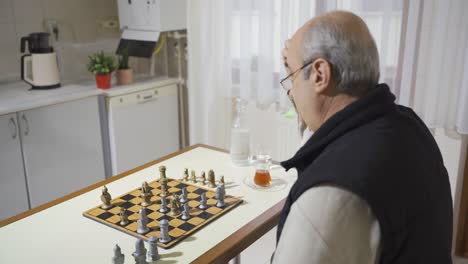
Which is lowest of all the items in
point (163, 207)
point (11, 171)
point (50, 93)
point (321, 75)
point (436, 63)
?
point (11, 171)

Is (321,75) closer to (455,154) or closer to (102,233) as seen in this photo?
(102,233)

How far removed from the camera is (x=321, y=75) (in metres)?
1.04

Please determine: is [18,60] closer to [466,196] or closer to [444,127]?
[444,127]

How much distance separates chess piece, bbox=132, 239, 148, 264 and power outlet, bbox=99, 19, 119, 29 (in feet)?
8.51

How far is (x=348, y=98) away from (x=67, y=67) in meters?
2.73

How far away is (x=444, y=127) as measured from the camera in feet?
7.59

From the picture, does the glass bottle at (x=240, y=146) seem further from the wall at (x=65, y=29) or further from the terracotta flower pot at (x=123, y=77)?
the wall at (x=65, y=29)

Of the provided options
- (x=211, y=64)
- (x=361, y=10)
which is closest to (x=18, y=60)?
(x=211, y=64)


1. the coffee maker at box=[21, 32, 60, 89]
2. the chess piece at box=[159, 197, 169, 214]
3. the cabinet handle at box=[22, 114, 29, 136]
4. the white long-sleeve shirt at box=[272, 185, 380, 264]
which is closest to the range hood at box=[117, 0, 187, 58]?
the coffee maker at box=[21, 32, 60, 89]

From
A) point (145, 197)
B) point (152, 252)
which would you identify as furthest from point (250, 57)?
point (152, 252)

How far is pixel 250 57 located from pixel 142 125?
0.92 m

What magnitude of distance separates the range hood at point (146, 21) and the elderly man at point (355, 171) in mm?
2159

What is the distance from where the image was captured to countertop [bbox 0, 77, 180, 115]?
257cm

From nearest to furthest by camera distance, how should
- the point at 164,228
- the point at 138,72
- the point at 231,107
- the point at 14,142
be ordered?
the point at 164,228 < the point at 14,142 < the point at 231,107 < the point at 138,72
